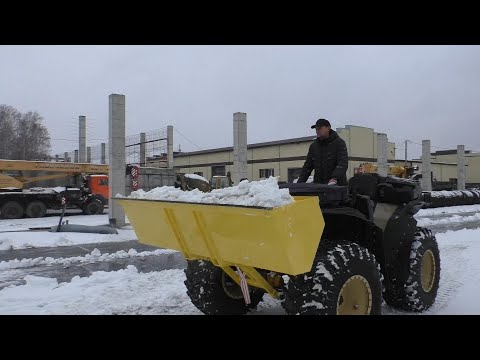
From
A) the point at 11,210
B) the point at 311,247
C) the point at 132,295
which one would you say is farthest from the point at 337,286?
the point at 11,210

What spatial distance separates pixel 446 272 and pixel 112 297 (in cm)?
509

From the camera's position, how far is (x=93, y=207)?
19312 mm

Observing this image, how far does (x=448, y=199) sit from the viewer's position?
22703mm

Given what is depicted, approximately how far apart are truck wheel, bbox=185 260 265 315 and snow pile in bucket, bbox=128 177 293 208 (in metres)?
0.97

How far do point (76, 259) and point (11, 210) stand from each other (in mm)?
11021

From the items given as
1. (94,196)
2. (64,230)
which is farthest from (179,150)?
(64,230)

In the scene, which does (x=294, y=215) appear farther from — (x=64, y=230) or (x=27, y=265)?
(x=64, y=230)

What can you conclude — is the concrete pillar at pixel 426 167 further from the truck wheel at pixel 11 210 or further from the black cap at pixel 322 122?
the black cap at pixel 322 122

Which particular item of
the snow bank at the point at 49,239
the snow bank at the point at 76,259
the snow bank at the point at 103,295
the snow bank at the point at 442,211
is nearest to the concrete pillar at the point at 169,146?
the snow bank at the point at 49,239

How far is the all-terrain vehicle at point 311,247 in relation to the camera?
9.64ft

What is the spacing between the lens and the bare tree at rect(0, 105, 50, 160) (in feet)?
138

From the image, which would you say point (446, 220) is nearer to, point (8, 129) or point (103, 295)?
point (103, 295)

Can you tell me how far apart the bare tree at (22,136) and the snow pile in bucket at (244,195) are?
40.5m
